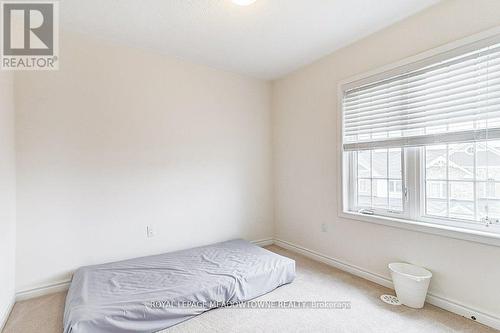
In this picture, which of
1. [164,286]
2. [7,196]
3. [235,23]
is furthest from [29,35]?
[164,286]

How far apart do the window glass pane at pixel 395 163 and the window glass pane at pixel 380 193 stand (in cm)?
11

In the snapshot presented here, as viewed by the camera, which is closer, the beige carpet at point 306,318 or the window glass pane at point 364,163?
the beige carpet at point 306,318

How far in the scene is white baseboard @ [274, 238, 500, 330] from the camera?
179 centimetres

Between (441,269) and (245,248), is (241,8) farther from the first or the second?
(441,269)

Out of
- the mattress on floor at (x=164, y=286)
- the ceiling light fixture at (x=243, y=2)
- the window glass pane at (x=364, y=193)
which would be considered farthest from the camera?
the window glass pane at (x=364, y=193)

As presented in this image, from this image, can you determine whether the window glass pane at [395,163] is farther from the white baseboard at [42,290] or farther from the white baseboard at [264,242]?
the white baseboard at [42,290]

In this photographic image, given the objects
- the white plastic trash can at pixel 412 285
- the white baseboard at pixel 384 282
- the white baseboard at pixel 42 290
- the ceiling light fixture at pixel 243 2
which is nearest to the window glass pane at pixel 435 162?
the white plastic trash can at pixel 412 285

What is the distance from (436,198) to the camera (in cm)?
214

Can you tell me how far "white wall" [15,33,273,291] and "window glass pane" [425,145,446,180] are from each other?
7.02 feet

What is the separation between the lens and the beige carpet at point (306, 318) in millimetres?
1785

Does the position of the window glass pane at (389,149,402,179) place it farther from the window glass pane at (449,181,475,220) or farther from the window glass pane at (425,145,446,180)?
the window glass pane at (449,181,475,220)

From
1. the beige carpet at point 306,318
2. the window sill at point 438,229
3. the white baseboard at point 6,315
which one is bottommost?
the beige carpet at point 306,318

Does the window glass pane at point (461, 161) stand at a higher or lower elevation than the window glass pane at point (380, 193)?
higher

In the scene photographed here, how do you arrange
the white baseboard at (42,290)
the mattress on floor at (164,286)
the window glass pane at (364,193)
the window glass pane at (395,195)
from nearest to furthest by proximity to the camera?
1. the mattress on floor at (164,286)
2. the white baseboard at (42,290)
3. the window glass pane at (395,195)
4. the window glass pane at (364,193)
